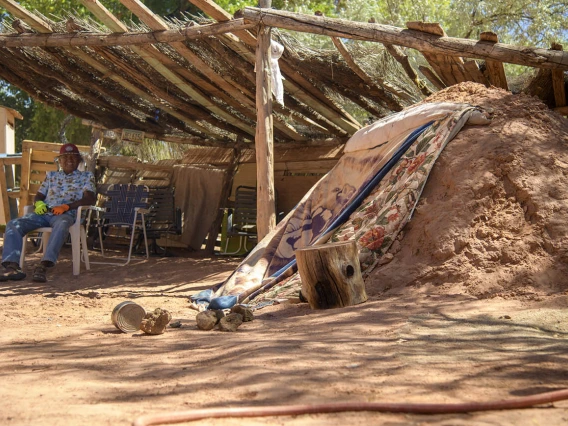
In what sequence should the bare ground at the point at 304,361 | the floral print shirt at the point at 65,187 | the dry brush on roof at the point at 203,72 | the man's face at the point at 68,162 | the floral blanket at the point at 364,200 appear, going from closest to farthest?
the bare ground at the point at 304,361
the floral blanket at the point at 364,200
the dry brush on roof at the point at 203,72
the floral print shirt at the point at 65,187
the man's face at the point at 68,162

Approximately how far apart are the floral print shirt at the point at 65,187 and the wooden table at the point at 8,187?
293cm

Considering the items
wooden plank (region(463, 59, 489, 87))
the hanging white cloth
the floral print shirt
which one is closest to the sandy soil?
wooden plank (region(463, 59, 489, 87))

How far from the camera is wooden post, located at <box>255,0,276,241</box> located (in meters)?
7.31

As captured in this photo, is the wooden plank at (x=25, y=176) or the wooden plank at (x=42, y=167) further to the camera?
the wooden plank at (x=42, y=167)

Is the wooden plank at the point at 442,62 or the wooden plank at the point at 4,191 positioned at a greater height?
the wooden plank at the point at 442,62

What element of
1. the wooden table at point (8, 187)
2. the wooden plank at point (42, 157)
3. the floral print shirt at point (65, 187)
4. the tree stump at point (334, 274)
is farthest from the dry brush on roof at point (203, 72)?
the tree stump at point (334, 274)

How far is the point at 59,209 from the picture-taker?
813 cm

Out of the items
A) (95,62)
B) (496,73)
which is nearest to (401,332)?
(496,73)

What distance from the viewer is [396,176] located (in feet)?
21.1

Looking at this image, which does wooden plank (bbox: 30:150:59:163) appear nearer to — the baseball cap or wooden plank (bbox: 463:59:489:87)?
the baseball cap

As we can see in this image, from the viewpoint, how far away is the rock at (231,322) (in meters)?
4.99

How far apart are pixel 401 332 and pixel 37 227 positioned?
525 centimetres

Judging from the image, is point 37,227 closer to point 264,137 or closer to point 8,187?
point 264,137

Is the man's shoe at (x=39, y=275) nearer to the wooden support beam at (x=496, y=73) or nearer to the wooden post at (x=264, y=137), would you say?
the wooden post at (x=264, y=137)
